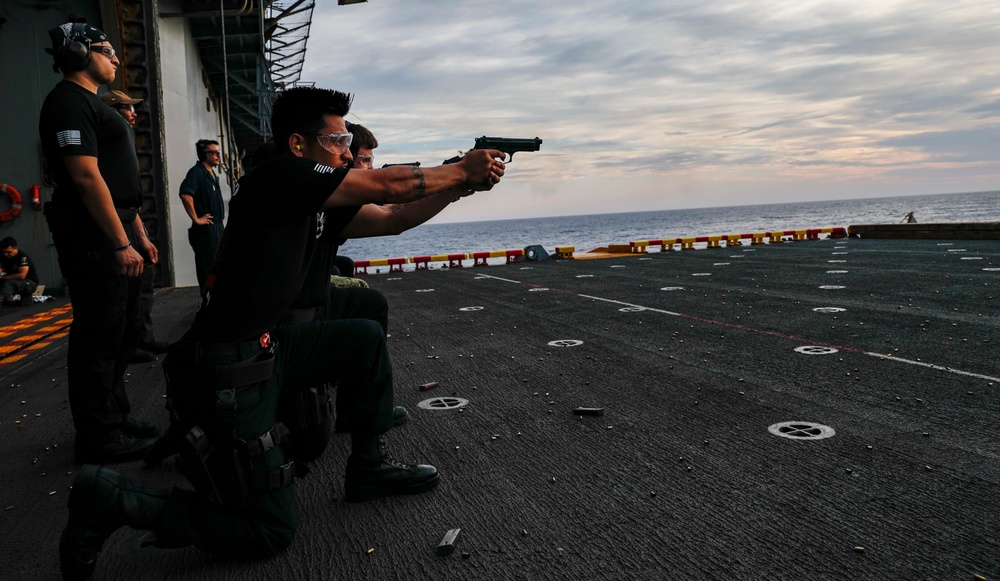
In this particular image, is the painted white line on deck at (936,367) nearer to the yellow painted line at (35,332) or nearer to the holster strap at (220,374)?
the holster strap at (220,374)

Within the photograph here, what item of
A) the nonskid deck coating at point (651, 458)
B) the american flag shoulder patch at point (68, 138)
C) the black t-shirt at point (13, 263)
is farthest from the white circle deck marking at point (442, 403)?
the black t-shirt at point (13, 263)

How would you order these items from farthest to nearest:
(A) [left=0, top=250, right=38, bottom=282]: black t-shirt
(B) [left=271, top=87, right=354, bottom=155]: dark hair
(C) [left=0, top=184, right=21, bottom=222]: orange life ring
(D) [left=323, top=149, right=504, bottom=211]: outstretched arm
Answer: (C) [left=0, top=184, right=21, bottom=222]: orange life ring < (A) [left=0, top=250, right=38, bottom=282]: black t-shirt < (B) [left=271, top=87, right=354, bottom=155]: dark hair < (D) [left=323, top=149, right=504, bottom=211]: outstretched arm

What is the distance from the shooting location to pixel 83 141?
137 inches

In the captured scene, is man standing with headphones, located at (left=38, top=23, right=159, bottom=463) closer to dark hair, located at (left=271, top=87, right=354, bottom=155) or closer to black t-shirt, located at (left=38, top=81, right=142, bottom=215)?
black t-shirt, located at (left=38, top=81, right=142, bottom=215)

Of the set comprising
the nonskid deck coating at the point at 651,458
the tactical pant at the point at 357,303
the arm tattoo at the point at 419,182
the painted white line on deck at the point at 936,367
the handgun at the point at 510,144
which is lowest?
the nonskid deck coating at the point at 651,458

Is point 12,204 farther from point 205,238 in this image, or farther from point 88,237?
point 88,237

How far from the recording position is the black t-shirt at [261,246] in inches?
99.0

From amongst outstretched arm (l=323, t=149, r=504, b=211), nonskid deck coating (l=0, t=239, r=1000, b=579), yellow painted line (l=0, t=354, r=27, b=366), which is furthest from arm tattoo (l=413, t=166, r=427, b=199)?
yellow painted line (l=0, t=354, r=27, b=366)

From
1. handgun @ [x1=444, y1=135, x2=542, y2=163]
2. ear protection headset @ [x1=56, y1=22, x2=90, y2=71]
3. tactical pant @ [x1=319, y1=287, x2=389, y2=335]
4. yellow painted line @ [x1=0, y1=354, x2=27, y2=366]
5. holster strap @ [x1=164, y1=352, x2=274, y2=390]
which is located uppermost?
ear protection headset @ [x1=56, y1=22, x2=90, y2=71]

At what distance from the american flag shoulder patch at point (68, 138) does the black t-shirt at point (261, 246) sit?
4.88 feet

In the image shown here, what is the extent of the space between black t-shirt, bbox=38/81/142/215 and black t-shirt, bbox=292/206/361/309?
136cm

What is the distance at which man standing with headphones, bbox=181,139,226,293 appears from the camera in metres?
7.43

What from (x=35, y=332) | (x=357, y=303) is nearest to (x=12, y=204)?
(x=35, y=332)

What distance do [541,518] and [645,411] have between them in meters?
1.64
